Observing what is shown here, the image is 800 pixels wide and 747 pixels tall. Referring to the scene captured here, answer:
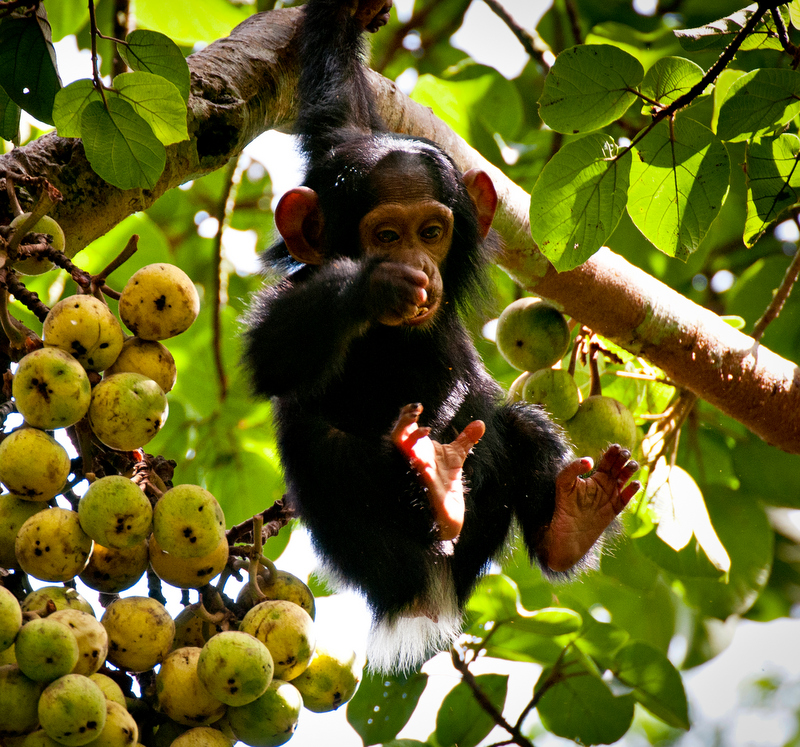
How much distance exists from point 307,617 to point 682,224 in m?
1.17

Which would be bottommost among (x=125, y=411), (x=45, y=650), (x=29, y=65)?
(x=45, y=650)

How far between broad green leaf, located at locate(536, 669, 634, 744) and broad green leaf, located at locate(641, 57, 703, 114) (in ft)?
5.56

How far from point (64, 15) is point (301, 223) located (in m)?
1.30

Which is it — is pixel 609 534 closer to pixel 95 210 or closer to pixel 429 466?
pixel 429 466

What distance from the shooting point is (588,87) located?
1646 millimetres

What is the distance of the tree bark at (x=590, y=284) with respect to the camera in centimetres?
228

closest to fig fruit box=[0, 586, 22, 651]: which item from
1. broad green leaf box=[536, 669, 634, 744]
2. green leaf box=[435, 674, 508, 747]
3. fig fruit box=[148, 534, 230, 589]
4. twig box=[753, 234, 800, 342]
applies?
fig fruit box=[148, 534, 230, 589]

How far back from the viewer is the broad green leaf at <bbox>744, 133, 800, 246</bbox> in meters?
1.82

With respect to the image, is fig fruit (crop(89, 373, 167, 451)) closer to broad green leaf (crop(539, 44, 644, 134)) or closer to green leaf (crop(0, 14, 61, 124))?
green leaf (crop(0, 14, 61, 124))

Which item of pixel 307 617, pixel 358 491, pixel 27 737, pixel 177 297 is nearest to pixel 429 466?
pixel 358 491

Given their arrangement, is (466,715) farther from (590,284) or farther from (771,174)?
(771,174)

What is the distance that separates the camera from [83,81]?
151 centimetres

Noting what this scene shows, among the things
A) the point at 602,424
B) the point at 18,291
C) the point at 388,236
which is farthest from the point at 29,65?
the point at 602,424

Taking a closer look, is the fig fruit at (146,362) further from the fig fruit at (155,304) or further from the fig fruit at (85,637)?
the fig fruit at (85,637)
